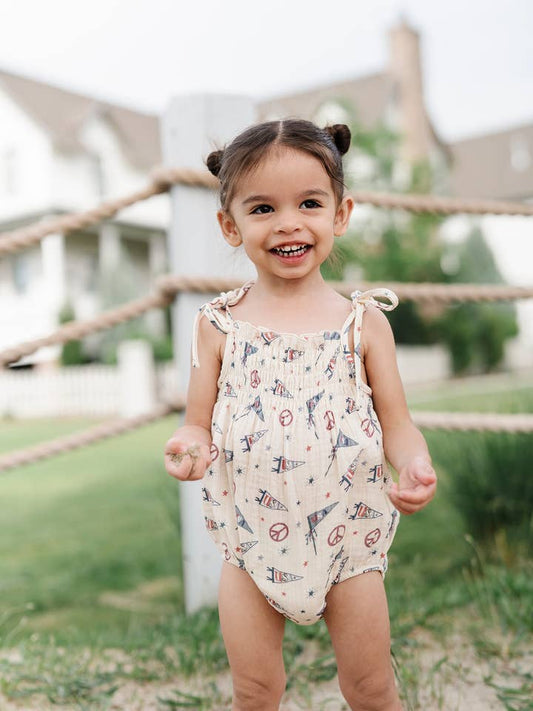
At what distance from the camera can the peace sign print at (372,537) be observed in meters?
1.36

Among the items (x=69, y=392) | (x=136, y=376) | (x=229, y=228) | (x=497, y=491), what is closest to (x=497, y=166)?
Answer: (x=136, y=376)

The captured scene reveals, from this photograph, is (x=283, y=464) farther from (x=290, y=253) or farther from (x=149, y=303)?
(x=149, y=303)

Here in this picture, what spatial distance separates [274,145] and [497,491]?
1.93 meters

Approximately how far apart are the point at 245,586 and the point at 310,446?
28 centimetres

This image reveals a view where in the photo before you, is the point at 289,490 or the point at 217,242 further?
the point at 217,242

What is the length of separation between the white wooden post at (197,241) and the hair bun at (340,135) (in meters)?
0.73

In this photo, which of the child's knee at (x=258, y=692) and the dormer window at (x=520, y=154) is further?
the dormer window at (x=520, y=154)

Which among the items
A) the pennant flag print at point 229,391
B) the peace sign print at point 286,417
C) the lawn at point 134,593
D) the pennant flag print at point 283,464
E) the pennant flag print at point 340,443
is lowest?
the lawn at point 134,593

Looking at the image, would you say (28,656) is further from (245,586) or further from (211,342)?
(211,342)

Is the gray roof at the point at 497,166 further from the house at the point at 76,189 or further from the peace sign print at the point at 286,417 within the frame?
the peace sign print at the point at 286,417

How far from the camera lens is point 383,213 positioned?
1617 cm

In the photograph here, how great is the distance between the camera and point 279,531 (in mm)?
1326

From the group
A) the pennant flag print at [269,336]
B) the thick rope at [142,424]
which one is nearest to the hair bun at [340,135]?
the pennant flag print at [269,336]

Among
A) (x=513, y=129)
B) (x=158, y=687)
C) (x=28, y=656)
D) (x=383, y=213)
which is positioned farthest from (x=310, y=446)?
(x=513, y=129)
